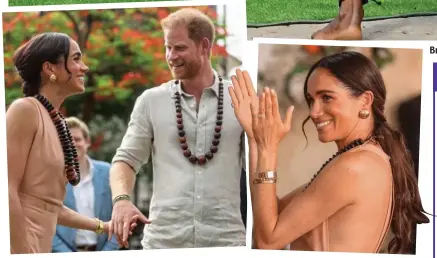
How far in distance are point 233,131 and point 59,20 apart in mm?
456

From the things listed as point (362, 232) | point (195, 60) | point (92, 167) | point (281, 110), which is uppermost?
point (195, 60)

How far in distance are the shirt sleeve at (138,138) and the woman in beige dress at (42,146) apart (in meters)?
0.11

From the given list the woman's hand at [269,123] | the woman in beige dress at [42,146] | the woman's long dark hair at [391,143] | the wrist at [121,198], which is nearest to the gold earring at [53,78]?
the woman in beige dress at [42,146]

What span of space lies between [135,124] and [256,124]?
266mm

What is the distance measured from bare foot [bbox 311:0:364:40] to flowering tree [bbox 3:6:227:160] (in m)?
0.24

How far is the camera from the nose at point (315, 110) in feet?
4.44

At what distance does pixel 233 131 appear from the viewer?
136 cm

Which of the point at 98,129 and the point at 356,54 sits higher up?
the point at 356,54

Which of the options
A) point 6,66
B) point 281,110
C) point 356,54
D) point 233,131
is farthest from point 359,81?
point 6,66

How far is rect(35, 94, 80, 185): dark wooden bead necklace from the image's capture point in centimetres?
134

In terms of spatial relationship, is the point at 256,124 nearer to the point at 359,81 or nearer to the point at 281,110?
the point at 281,110

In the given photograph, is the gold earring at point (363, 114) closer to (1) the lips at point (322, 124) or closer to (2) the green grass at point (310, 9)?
(1) the lips at point (322, 124)

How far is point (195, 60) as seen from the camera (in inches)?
53.6

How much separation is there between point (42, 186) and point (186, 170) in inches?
12.2
